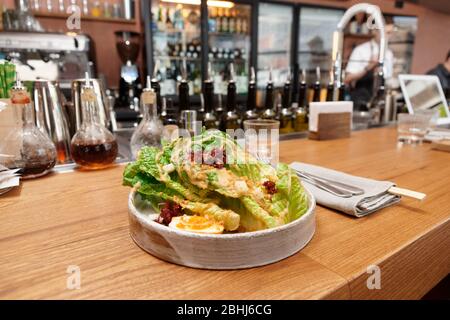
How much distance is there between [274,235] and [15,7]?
11.5 feet

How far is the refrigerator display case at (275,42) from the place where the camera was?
4.29m

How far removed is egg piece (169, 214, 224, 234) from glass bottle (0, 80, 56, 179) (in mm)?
569

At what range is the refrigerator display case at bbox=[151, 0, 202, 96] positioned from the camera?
3693 mm

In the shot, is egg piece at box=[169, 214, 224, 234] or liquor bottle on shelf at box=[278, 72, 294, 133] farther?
liquor bottle on shelf at box=[278, 72, 294, 133]

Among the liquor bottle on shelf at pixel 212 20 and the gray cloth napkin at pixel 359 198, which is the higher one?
the liquor bottle on shelf at pixel 212 20

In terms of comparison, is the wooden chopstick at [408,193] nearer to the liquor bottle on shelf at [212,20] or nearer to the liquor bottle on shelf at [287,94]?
the liquor bottle on shelf at [287,94]

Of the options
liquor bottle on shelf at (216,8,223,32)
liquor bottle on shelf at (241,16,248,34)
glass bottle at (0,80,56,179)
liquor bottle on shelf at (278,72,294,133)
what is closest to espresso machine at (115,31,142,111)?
liquor bottle on shelf at (216,8,223,32)

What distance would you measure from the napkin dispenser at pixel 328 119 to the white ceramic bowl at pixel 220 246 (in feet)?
3.36

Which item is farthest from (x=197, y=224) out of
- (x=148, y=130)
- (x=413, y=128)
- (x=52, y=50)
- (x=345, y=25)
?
(x=52, y=50)

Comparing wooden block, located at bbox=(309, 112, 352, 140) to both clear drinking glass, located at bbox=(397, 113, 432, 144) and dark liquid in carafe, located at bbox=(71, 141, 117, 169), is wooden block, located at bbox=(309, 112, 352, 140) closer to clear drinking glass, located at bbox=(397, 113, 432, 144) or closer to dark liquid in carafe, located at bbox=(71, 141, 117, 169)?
clear drinking glass, located at bbox=(397, 113, 432, 144)

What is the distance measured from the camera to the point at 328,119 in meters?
1.54

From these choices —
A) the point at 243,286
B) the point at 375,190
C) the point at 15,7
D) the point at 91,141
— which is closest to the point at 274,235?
the point at 243,286

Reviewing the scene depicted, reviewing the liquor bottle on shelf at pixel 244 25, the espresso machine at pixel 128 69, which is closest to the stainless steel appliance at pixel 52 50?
the espresso machine at pixel 128 69

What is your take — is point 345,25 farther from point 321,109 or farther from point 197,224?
point 197,224
